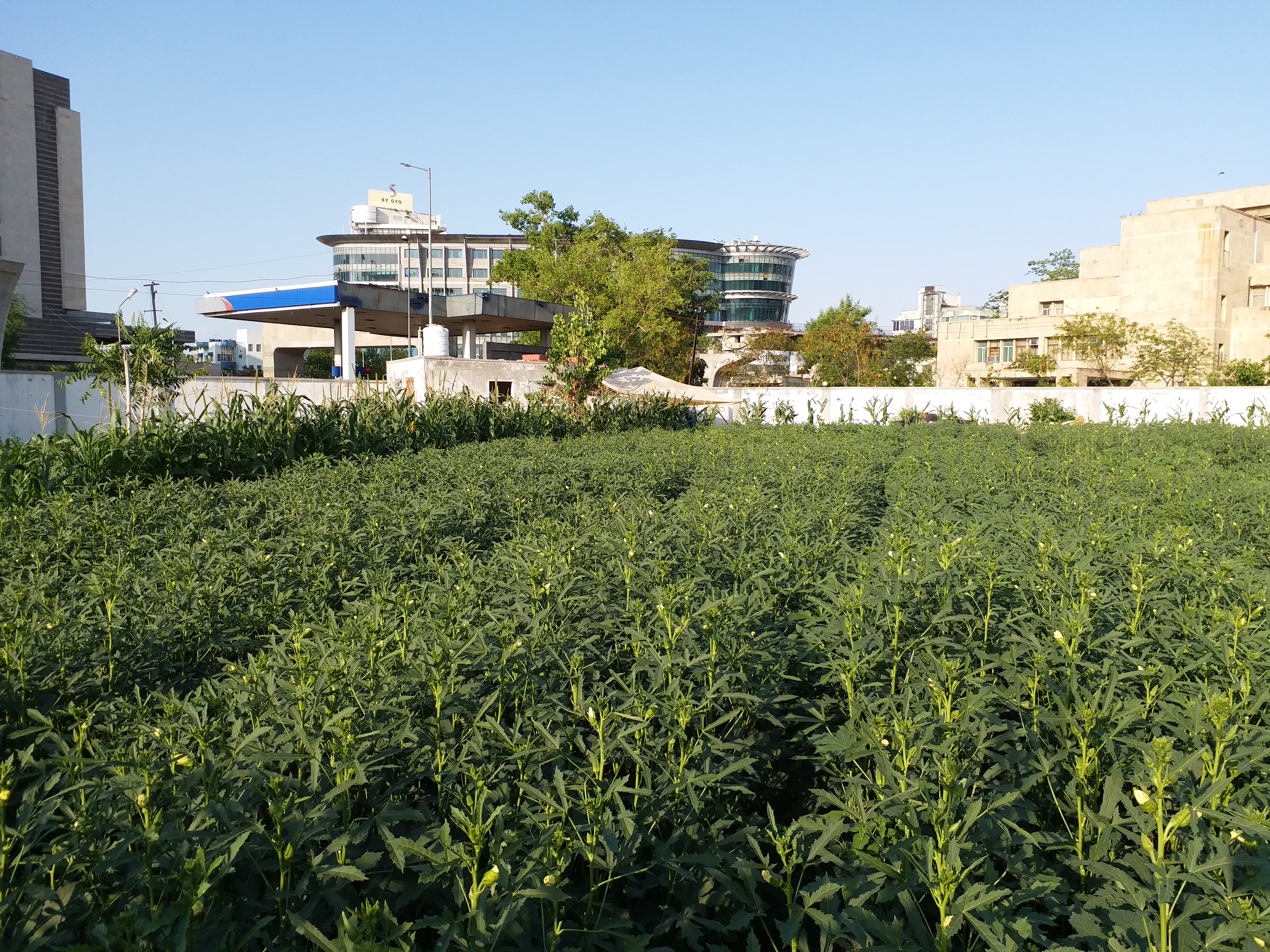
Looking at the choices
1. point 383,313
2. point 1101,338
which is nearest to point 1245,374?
point 1101,338

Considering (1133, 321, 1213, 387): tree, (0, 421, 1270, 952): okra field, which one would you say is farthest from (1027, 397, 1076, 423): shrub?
(1133, 321, 1213, 387): tree

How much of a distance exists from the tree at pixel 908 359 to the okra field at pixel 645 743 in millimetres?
57474

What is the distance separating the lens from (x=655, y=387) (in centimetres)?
3119

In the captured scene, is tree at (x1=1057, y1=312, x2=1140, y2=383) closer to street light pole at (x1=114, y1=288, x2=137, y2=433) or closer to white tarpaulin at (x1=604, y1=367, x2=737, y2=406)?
white tarpaulin at (x1=604, y1=367, x2=737, y2=406)

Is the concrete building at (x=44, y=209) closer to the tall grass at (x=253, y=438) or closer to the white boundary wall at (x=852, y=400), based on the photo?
the white boundary wall at (x=852, y=400)

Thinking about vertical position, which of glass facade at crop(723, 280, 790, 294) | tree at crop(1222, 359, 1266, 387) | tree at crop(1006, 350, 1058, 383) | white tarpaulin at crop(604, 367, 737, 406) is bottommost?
white tarpaulin at crop(604, 367, 737, 406)

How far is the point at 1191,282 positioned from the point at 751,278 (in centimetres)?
6763

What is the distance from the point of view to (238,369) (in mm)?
87062

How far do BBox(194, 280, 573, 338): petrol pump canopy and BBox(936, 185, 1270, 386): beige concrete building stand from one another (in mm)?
32911

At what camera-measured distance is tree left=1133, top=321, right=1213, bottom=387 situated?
4916 centimetres

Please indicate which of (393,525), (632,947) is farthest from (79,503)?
(632,947)

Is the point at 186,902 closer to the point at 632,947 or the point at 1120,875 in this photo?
the point at 632,947

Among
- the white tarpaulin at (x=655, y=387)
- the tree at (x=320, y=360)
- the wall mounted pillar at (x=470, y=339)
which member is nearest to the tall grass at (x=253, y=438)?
the white tarpaulin at (x=655, y=387)

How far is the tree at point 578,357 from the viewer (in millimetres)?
23203
